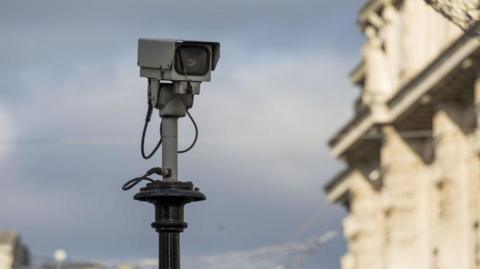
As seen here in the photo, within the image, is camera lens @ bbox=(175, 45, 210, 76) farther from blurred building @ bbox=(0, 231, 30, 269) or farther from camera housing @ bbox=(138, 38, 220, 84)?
blurred building @ bbox=(0, 231, 30, 269)

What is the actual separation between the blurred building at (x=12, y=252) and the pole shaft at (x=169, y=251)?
2885 inches

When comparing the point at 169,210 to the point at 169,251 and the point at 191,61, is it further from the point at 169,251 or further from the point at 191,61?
the point at 191,61

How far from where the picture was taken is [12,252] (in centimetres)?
9512

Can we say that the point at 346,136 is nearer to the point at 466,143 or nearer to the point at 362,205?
the point at 362,205

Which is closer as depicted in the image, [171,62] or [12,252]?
[171,62]

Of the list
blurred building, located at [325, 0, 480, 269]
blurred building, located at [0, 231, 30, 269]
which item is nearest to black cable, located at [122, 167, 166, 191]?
blurred building, located at [325, 0, 480, 269]

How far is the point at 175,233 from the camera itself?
1803cm

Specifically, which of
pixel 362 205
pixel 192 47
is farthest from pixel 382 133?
pixel 192 47

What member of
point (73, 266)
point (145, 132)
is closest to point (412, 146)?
point (73, 266)

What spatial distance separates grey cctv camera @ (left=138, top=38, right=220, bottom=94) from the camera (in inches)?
710

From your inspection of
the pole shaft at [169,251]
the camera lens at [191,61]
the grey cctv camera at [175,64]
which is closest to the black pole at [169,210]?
the pole shaft at [169,251]

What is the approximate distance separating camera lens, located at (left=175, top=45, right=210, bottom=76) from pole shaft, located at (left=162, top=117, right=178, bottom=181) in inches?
14.5

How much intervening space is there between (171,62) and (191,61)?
16 cm

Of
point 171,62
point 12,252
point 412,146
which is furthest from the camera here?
point 12,252
